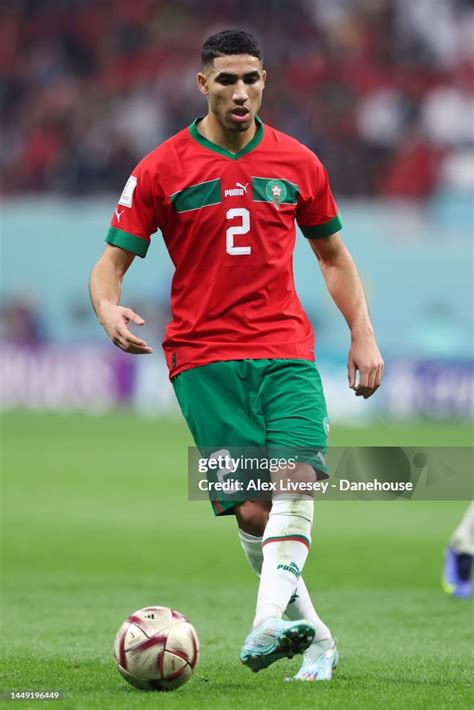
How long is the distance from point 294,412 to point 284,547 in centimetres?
49

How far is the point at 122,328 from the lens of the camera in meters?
4.83

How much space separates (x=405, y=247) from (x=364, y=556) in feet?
42.6

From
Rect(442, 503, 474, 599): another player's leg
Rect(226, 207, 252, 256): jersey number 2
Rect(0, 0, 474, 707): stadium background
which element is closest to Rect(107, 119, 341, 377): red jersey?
Rect(226, 207, 252, 256): jersey number 2

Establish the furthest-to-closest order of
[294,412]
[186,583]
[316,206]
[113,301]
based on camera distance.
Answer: [186,583]
[316,206]
[113,301]
[294,412]

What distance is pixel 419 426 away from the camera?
2050cm

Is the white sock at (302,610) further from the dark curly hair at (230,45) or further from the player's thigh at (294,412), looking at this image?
the dark curly hair at (230,45)

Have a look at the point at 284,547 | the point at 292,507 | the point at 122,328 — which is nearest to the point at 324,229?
the point at 122,328

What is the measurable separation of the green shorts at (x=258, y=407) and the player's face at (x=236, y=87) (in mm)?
913

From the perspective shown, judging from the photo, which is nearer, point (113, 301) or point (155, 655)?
point (155, 655)

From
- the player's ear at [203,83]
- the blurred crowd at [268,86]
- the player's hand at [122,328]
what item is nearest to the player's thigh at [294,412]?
the player's hand at [122,328]

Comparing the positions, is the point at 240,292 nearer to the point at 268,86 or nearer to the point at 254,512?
the point at 254,512

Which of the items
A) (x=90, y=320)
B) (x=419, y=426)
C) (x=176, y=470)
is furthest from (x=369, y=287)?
(x=176, y=470)

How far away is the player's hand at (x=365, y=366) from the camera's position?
5164 mm

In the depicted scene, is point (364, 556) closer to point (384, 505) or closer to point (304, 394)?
point (384, 505)
